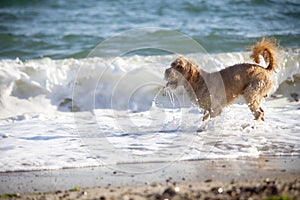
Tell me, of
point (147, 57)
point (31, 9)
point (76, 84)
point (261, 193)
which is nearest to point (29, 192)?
point (261, 193)

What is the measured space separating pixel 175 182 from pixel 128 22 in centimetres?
1095

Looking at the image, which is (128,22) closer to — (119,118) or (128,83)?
(128,83)

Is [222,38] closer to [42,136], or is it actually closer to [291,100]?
[291,100]

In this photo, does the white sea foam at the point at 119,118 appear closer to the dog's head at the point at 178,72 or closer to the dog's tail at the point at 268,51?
the dog's head at the point at 178,72

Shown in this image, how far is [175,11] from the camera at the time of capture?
16594 millimetres

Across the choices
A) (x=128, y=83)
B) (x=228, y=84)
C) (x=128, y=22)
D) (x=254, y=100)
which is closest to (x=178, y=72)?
(x=228, y=84)

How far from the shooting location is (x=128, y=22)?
1575cm

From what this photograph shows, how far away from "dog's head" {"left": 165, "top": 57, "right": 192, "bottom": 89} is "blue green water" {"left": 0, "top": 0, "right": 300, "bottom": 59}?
5764mm

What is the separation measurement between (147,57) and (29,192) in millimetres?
6858

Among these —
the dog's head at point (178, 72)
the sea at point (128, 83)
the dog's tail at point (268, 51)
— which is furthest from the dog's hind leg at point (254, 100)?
the dog's head at point (178, 72)

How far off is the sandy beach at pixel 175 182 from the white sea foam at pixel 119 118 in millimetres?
308

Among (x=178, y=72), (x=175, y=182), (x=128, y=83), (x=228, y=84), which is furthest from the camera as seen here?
(x=128, y=83)

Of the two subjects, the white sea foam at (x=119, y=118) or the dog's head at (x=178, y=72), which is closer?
the white sea foam at (x=119, y=118)

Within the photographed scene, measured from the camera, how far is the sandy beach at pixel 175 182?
4.74m
